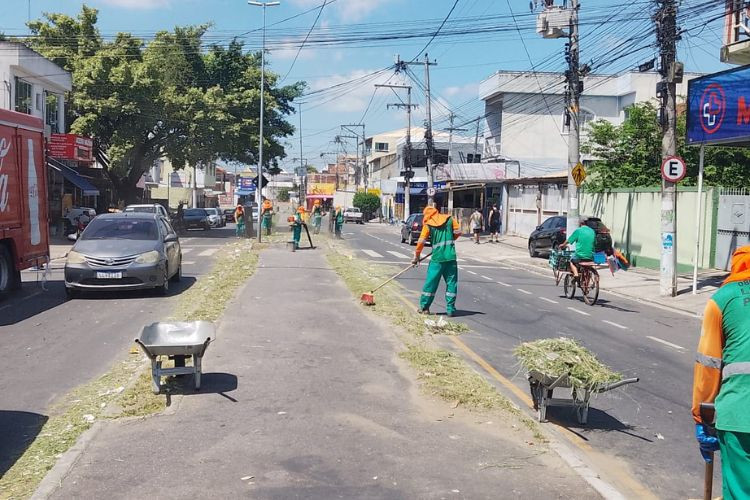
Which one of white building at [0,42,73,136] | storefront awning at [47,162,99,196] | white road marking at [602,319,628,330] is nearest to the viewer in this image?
white road marking at [602,319,628,330]

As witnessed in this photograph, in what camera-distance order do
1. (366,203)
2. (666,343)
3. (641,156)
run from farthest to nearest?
(366,203)
(641,156)
(666,343)

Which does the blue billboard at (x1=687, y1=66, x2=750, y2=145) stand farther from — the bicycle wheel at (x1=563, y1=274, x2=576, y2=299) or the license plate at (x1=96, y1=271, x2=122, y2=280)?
the license plate at (x1=96, y1=271, x2=122, y2=280)

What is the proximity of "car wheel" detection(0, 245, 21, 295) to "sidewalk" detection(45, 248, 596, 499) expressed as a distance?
21.7 ft

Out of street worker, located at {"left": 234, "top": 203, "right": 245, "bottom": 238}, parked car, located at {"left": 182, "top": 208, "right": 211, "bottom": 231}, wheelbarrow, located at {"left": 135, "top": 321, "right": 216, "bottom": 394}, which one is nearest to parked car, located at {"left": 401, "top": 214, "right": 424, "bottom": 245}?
street worker, located at {"left": 234, "top": 203, "right": 245, "bottom": 238}

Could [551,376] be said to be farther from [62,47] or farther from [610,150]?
[62,47]

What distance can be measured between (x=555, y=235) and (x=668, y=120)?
1008 centimetres

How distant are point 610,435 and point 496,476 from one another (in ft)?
6.11

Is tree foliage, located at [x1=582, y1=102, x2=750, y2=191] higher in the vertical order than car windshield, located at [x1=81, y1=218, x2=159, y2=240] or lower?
higher

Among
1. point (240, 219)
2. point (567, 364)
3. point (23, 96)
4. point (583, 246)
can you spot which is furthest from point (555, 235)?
point (23, 96)

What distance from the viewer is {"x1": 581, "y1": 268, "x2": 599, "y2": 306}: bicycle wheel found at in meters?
15.2

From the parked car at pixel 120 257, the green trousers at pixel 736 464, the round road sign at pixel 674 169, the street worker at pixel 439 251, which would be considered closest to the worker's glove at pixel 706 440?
the green trousers at pixel 736 464

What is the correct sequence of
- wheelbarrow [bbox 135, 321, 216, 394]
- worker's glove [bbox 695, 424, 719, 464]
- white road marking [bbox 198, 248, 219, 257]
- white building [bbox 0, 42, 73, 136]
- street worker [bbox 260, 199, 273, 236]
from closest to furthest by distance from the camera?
worker's glove [bbox 695, 424, 719, 464] < wheelbarrow [bbox 135, 321, 216, 394] < white road marking [bbox 198, 248, 219, 257] < white building [bbox 0, 42, 73, 136] < street worker [bbox 260, 199, 273, 236]

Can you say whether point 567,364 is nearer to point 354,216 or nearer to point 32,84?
point 32,84

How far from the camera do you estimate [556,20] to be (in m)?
22.0
